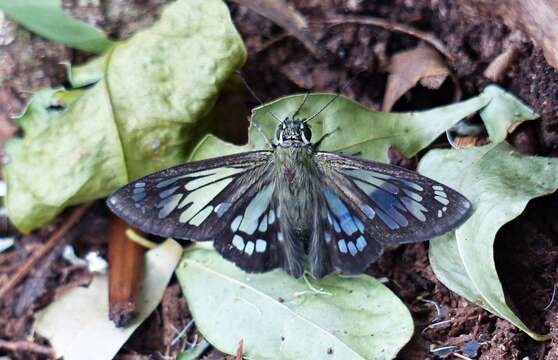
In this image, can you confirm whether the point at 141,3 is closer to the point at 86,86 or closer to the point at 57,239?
the point at 86,86

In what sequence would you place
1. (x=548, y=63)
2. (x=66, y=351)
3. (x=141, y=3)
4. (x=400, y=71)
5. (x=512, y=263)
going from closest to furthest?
(x=512, y=263)
(x=548, y=63)
(x=66, y=351)
(x=400, y=71)
(x=141, y=3)

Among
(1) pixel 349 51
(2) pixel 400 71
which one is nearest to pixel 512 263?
(2) pixel 400 71

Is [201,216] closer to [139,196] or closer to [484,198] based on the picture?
[139,196]

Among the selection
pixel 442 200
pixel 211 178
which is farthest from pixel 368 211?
pixel 211 178

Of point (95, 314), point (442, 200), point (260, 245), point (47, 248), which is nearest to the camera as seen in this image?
point (442, 200)

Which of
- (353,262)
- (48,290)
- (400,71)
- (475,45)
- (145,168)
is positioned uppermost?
(475,45)

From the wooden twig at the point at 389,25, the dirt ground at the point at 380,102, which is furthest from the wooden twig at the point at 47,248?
the wooden twig at the point at 389,25
